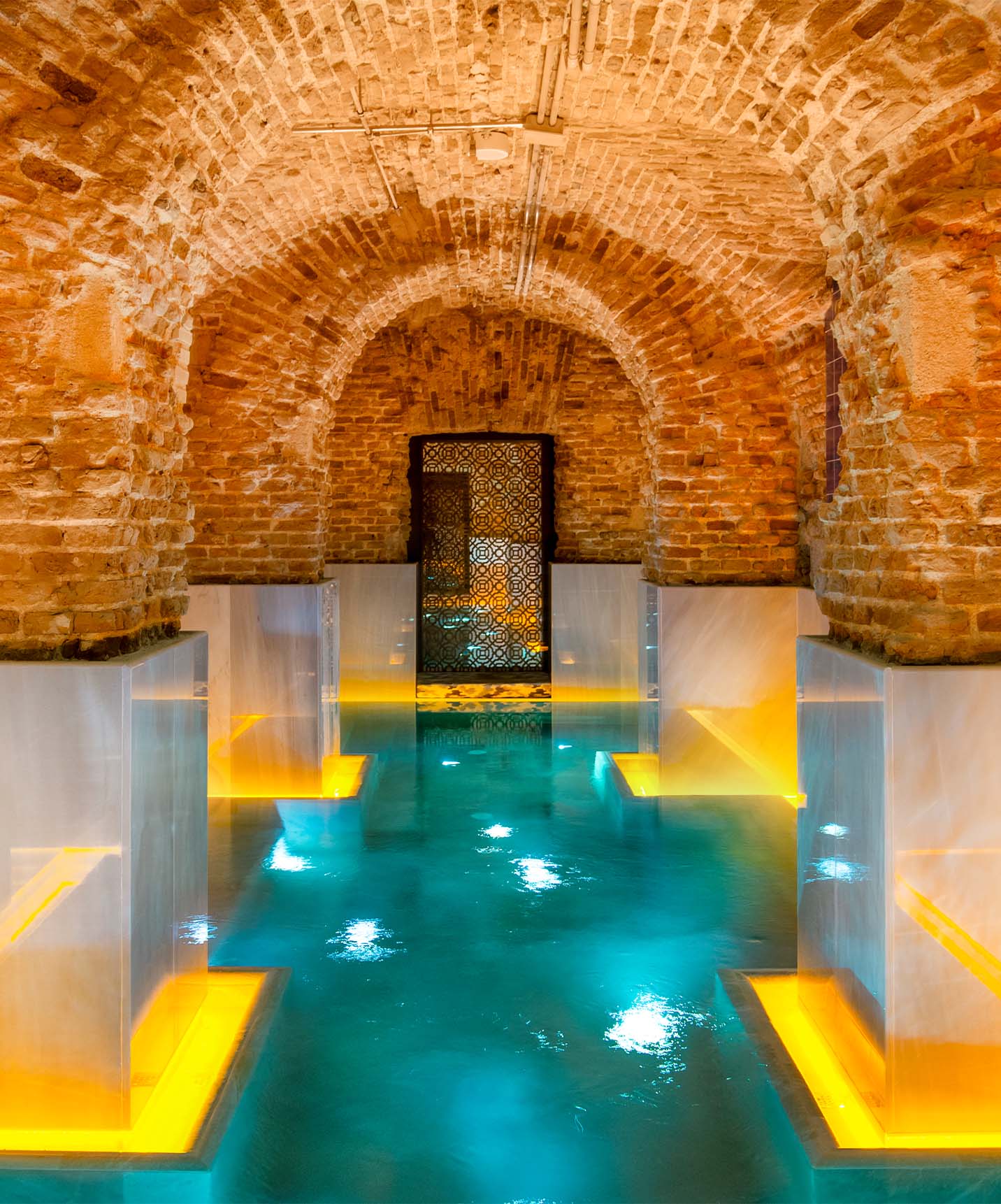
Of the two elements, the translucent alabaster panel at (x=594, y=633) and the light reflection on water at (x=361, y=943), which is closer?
the light reflection on water at (x=361, y=943)

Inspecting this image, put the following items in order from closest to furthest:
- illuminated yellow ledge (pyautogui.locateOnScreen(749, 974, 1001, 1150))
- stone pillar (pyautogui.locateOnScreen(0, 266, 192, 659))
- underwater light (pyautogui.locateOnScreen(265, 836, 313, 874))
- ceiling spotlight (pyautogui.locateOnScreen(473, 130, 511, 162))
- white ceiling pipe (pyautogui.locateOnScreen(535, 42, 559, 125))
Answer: illuminated yellow ledge (pyautogui.locateOnScreen(749, 974, 1001, 1150)) → stone pillar (pyautogui.locateOnScreen(0, 266, 192, 659)) → white ceiling pipe (pyautogui.locateOnScreen(535, 42, 559, 125)) → ceiling spotlight (pyautogui.locateOnScreen(473, 130, 511, 162)) → underwater light (pyautogui.locateOnScreen(265, 836, 313, 874))

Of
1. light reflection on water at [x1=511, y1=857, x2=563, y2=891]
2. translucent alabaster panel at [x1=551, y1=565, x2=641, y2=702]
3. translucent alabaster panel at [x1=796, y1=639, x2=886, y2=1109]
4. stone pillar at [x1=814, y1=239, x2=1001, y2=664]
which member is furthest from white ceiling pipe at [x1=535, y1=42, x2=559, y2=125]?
translucent alabaster panel at [x1=551, y1=565, x2=641, y2=702]

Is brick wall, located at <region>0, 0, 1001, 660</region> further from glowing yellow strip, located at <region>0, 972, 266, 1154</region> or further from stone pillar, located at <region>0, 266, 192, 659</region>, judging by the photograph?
glowing yellow strip, located at <region>0, 972, 266, 1154</region>

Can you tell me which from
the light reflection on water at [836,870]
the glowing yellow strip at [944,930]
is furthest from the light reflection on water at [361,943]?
the glowing yellow strip at [944,930]

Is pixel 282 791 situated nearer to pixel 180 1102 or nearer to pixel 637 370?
pixel 637 370

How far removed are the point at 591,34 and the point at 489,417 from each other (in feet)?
24.1

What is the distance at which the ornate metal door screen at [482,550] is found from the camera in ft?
37.6

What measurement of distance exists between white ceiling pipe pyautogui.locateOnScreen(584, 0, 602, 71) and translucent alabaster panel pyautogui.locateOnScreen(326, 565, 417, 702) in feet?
24.4

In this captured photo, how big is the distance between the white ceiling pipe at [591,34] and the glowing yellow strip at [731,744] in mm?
4059

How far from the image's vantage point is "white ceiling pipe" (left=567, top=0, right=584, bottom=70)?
3480mm

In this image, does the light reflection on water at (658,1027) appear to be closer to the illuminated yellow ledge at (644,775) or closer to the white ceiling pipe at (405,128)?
the illuminated yellow ledge at (644,775)

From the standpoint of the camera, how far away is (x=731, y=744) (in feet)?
22.6

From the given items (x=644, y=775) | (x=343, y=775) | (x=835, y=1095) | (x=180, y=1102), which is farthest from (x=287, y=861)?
(x=835, y=1095)

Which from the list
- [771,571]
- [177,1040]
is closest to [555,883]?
[177,1040]
